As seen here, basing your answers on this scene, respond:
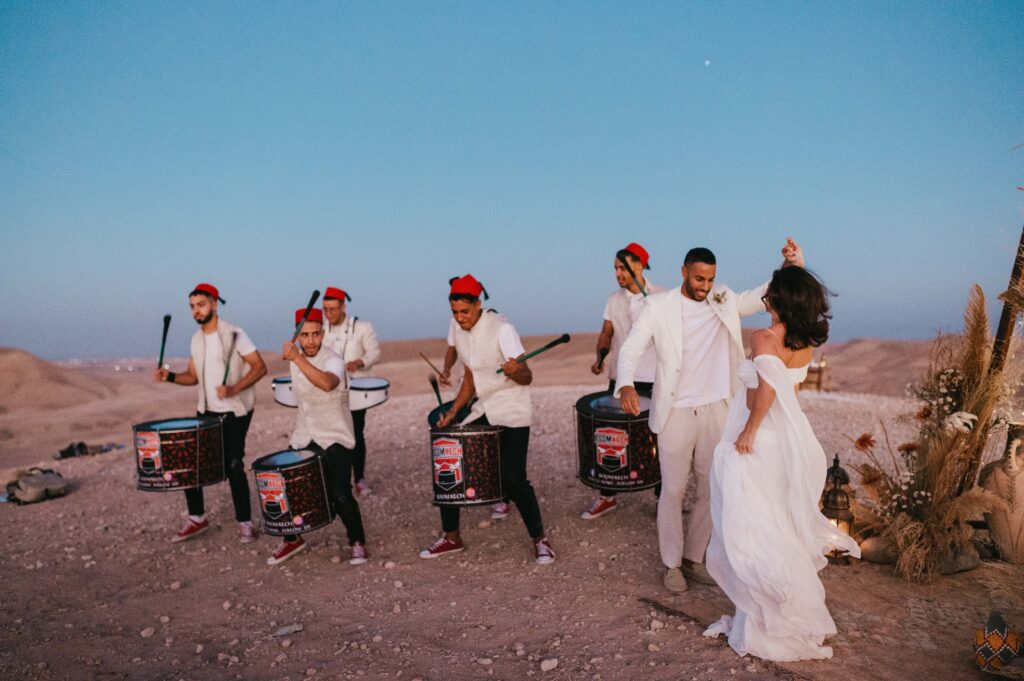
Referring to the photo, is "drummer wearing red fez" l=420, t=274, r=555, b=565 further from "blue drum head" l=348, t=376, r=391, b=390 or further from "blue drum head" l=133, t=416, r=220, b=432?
"blue drum head" l=133, t=416, r=220, b=432

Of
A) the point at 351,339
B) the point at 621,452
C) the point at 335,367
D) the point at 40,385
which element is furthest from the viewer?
the point at 40,385

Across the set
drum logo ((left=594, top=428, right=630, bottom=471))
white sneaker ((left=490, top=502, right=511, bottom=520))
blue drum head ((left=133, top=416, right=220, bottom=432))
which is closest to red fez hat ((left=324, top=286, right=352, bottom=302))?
blue drum head ((left=133, top=416, right=220, bottom=432))

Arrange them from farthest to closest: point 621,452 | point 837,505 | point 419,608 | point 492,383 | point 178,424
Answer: point 178,424
point 492,383
point 621,452
point 837,505
point 419,608

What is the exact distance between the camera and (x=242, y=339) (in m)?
6.29

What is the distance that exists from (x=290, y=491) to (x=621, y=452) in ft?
8.08

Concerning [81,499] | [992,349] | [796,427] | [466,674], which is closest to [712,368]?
[796,427]

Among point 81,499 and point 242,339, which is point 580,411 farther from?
point 81,499

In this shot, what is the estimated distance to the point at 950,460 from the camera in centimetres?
466

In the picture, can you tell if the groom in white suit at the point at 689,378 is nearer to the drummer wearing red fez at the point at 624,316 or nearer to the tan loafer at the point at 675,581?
the tan loafer at the point at 675,581

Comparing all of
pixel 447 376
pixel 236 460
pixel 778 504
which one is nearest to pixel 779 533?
pixel 778 504

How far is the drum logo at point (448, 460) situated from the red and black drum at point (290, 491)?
958mm

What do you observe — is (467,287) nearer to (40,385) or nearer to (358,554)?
(358,554)

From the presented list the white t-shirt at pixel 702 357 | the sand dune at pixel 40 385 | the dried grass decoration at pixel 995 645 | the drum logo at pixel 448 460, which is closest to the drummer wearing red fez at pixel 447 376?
the drum logo at pixel 448 460

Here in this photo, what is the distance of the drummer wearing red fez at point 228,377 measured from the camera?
6.11 meters
